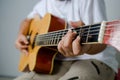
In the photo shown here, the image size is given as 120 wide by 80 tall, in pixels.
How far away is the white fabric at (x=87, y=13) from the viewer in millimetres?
973

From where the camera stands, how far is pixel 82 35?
2.51ft

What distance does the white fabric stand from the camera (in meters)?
0.97

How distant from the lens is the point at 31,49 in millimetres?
1206

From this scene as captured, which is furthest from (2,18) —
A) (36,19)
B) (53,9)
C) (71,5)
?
(71,5)

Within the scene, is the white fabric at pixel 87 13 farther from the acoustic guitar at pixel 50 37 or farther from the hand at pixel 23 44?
the hand at pixel 23 44

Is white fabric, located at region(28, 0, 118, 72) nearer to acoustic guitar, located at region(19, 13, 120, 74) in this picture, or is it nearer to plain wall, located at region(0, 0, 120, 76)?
acoustic guitar, located at region(19, 13, 120, 74)

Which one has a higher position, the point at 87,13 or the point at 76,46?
the point at 87,13

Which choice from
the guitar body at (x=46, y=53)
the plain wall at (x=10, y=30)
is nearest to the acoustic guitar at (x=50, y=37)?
the guitar body at (x=46, y=53)

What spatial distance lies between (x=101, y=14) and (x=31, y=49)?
43 centimetres

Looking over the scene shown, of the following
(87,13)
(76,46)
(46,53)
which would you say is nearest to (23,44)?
(46,53)

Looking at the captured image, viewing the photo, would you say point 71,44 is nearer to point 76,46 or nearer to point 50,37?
point 76,46

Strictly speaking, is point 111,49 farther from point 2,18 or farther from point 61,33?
point 2,18

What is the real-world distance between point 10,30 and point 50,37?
39.5 inches

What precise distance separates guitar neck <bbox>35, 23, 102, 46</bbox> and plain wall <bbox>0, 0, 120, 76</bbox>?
2.76 ft
